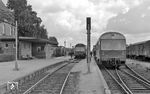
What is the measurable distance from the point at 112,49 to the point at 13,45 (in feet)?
77.4

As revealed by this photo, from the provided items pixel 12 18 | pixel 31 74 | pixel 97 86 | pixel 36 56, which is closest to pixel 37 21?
pixel 12 18

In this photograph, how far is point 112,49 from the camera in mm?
25594

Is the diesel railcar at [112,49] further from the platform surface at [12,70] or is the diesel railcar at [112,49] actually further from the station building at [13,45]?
the station building at [13,45]

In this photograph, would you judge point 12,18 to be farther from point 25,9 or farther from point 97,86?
point 97,86

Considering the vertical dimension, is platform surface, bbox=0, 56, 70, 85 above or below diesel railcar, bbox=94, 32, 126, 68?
below

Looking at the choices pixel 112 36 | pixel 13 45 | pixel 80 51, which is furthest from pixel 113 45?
pixel 80 51

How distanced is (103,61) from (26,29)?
138 ft

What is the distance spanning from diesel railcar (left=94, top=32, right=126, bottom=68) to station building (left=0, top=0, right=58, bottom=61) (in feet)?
58.7

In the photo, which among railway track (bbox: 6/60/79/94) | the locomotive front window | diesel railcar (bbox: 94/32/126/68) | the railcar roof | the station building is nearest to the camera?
railway track (bbox: 6/60/79/94)

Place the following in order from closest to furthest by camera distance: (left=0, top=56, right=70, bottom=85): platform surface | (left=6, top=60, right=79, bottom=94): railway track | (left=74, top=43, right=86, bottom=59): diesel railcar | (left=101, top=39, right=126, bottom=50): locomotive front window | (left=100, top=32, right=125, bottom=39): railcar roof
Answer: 1. (left=6, top=60, right=79, bottom=94): railway track
2. (left=0, top=56, right=70, bottom=85): platform surface
3. (left=101, top=39, right=126, bottom=50): locomotive front window
4. (left=100, top=32, right=125, bottom=39): railcar roof
5. (left=74, top=43, right=86, bottom=59): diesel railcar

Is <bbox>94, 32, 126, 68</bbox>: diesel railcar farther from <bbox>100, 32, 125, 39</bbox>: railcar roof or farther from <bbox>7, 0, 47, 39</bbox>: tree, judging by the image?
<bbox>7, 0, 47, 39</bbox>: tree

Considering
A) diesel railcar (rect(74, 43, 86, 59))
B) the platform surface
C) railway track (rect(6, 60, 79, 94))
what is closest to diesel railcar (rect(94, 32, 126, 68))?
the platform surface

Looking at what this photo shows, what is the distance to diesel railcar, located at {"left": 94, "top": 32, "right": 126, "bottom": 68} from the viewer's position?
25.4 metres

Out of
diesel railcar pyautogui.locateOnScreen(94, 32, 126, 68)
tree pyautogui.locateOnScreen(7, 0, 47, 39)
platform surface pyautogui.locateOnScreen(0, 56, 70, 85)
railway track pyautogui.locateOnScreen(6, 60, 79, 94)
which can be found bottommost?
railway track pyautogui.locateOnScreen(6, 60, 79, 94)
